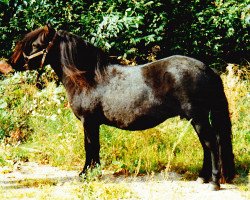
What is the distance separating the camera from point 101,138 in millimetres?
5719

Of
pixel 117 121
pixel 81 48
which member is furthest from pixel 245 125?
pixel 81 48

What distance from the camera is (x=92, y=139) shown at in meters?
4.60

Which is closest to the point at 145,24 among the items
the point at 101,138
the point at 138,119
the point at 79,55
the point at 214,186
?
the point at 101,138

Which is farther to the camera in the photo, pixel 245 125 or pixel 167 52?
pixel 167 52

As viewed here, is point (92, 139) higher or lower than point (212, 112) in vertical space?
lower

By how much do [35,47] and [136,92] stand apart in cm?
141

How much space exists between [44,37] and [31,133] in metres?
2.45

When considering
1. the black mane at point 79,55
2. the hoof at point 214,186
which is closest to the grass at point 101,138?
the hoof at point 214,186

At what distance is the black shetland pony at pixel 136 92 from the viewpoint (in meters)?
4.11

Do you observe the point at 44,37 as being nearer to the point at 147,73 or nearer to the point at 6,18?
the point at 147,73

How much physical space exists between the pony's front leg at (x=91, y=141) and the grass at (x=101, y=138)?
15cm

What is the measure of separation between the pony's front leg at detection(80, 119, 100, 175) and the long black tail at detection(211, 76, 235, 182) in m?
1.40

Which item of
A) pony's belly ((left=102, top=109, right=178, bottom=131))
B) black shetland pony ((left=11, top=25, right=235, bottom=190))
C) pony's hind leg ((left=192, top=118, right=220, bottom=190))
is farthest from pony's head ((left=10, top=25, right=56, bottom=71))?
pony's hind leg ((left=192, top=118, right=220, bottom=190))

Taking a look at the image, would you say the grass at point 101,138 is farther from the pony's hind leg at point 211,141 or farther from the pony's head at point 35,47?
the pony's head at point 35,47
